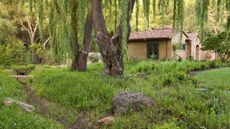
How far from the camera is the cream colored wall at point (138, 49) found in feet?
106

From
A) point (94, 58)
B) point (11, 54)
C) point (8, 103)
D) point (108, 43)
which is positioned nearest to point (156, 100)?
point (8, 103)

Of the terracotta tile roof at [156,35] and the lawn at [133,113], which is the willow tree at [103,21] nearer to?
the lawn at [133,113]

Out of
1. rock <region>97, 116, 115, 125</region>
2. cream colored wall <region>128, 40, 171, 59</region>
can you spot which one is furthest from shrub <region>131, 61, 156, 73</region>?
cream colored wall <region>128, 40, 171, 59</region>

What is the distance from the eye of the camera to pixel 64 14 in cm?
1480

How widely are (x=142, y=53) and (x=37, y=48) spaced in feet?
29.9

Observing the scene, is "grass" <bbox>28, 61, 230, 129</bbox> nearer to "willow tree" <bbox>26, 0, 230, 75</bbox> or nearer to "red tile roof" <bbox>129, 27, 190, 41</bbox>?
"willow tree" <bbox>26, 0, 230, 75</bbox>

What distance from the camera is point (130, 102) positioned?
847cm

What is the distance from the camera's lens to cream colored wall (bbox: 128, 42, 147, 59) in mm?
32250

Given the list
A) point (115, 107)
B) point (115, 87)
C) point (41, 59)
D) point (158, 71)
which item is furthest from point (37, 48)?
point (115, 107)

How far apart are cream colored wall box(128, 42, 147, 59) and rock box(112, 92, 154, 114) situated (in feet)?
76.9

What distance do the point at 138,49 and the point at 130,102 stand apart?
24.3 metres

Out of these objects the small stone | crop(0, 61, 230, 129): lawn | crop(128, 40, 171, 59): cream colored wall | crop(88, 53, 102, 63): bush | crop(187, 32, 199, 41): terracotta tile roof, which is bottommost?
crop(0, 61, 230, 129): lawn

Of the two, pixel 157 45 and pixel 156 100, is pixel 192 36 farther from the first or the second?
pixel 156 100

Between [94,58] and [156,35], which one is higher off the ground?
[156,35]
